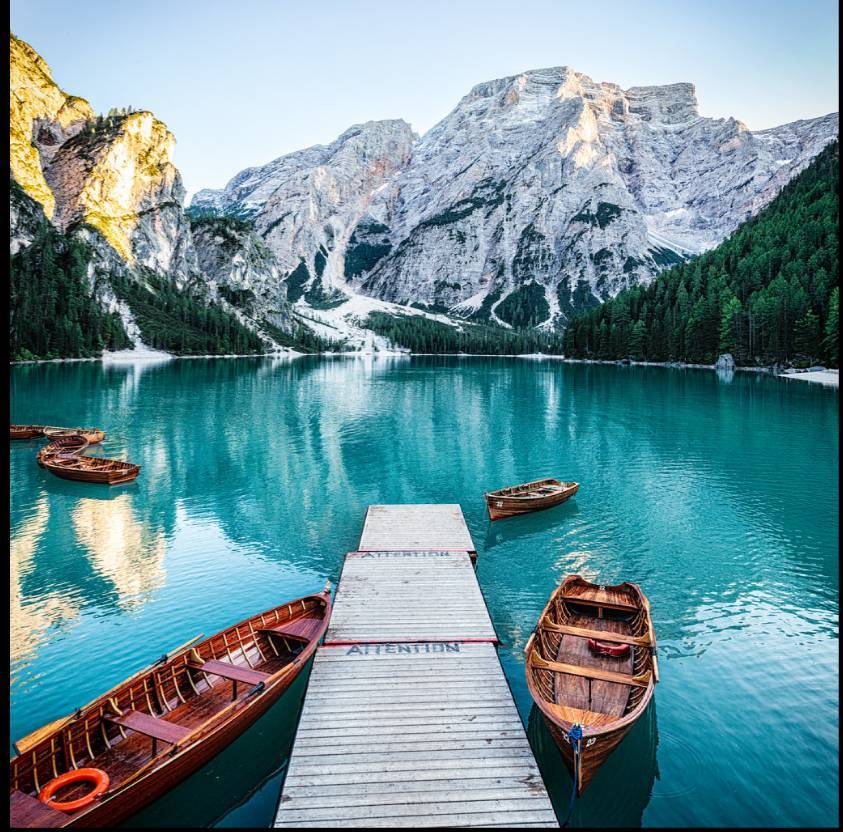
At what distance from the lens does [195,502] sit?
40281 mm

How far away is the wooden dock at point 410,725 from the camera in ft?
39.3

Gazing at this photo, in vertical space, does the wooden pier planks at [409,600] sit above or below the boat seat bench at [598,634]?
below

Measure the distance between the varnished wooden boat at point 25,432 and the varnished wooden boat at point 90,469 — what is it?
49.5 feet

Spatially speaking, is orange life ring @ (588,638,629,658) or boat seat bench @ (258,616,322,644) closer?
orange life ring @ (588,638,629,658)

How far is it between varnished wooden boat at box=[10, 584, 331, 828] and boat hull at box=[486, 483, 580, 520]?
19.4m

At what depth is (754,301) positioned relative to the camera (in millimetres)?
144500

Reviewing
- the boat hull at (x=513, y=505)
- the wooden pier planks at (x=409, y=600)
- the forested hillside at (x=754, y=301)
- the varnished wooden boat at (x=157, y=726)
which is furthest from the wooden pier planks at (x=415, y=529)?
the forested hillside at (x=754, y=301)

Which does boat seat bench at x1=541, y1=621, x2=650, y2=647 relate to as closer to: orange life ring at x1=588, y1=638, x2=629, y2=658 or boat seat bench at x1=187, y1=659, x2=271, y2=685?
orange life ring at x1=588, y1=638, x2=629, y2=658

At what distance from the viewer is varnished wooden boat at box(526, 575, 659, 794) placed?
13148 mm

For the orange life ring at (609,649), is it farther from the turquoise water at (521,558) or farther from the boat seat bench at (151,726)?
the boat seat bench at (151,726)

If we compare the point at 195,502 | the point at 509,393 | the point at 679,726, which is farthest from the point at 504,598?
the point at 509,393

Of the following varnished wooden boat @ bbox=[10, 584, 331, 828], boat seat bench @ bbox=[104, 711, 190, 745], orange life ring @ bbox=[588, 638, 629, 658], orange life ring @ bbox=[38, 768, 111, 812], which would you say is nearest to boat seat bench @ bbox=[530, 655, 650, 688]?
orange life ring @ bbox=[588, 638, 629, 658]

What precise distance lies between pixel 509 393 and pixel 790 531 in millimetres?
79460

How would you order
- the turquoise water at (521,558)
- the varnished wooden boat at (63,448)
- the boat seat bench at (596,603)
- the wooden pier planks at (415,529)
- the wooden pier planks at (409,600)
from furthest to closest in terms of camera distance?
the varnished wooden boat at (63,448), the wooden pier planks at (415,529), the boat seat bench at (596,603), the wooden pier planks at (409,600), the turquoise water at (521,558)
